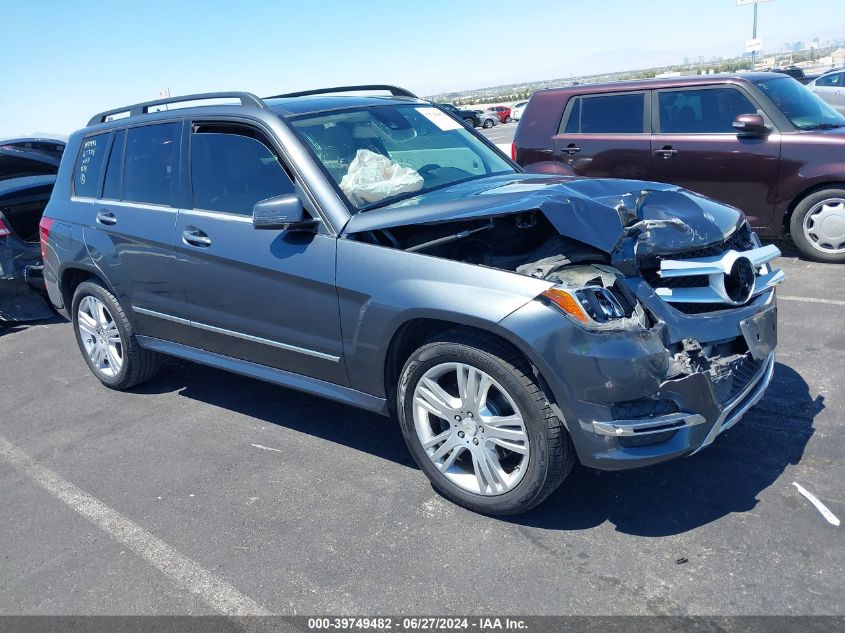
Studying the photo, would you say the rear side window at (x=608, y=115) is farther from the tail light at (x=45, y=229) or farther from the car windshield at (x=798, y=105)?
the tail light at (x=45, y=229)

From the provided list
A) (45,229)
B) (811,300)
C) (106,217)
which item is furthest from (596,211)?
(45,229)

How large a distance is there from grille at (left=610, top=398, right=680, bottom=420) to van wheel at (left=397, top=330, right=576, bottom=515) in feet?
0.84

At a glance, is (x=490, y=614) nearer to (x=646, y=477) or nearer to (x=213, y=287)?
(x=646, y=477)

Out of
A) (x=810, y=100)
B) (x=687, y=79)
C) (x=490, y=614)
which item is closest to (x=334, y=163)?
(x=490, y=614)

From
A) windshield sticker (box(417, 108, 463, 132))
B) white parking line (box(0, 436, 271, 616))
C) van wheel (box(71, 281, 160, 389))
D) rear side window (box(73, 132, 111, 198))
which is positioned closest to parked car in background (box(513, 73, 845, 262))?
windshield sticker (box(417, 108, 463, 132))

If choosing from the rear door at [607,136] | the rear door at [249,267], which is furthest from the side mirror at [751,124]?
the rear door at [249,267]

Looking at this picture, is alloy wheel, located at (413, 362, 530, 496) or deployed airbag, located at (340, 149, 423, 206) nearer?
alloy wheel, located at (413, 362, 530, 496)

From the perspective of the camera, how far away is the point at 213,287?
4305 mm

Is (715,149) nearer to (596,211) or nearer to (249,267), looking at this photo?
(596,211)

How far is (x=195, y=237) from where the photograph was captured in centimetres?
436

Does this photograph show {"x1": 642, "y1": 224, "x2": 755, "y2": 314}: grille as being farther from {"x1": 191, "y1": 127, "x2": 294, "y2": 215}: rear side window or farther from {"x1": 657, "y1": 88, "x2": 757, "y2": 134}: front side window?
{"x1": 657, "y1": 88, "x2": 757, "y2": 134}: front side window

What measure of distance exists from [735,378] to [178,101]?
3616 millimetres

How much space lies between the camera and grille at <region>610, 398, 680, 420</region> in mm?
3055

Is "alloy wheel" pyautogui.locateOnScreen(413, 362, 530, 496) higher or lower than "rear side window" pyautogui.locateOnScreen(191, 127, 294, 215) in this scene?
lower
